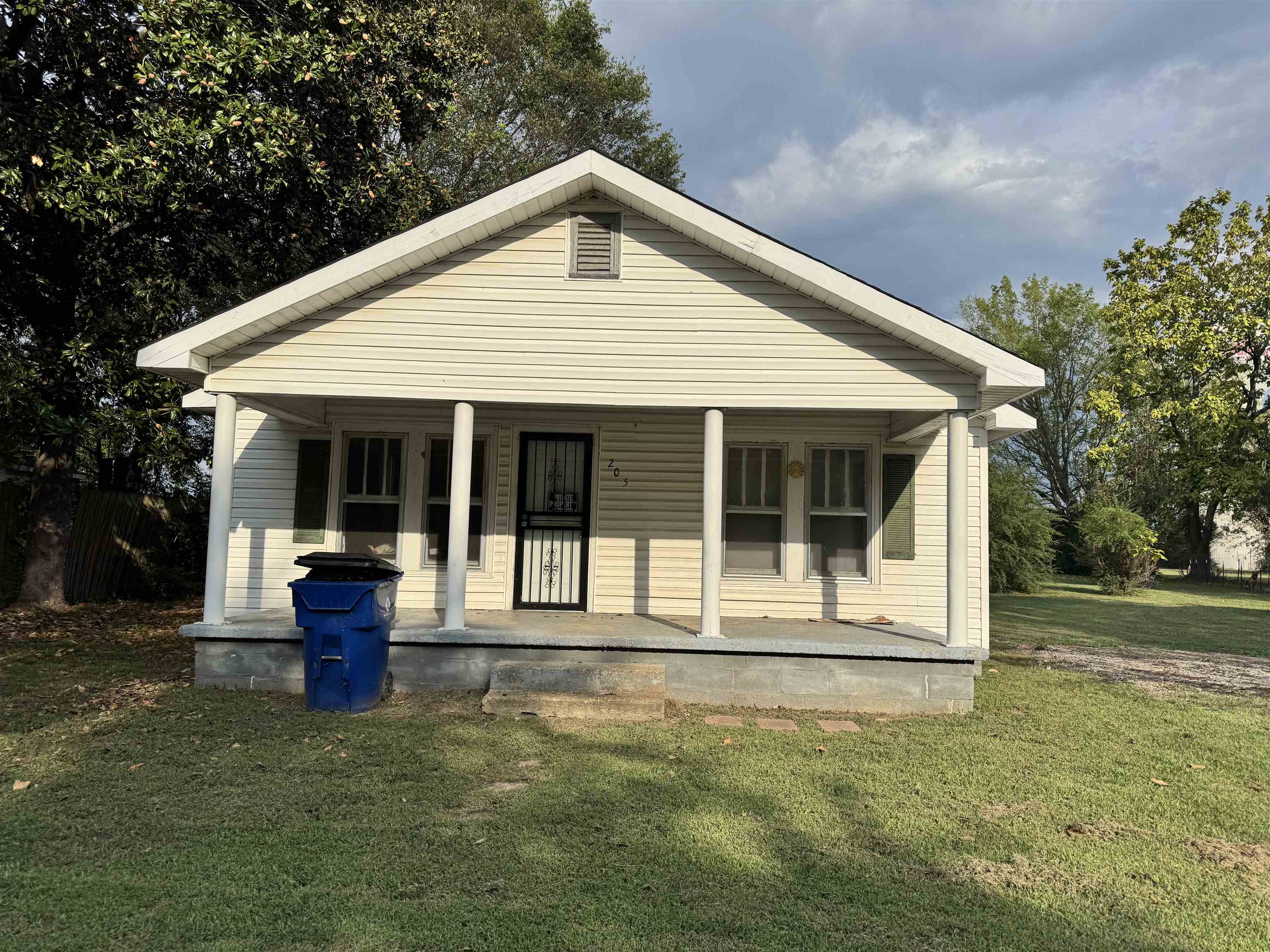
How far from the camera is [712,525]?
7062 millimetres

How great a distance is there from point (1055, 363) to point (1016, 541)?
1674cm

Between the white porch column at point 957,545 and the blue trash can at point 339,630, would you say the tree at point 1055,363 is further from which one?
the blue trash can at point 339,630

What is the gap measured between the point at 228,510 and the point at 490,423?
9.35 ft

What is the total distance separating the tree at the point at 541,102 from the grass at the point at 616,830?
48.4ft

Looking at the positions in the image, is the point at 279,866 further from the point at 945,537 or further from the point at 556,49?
the point at 556,49

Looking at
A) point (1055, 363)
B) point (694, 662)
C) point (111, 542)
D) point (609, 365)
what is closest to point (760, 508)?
point (694, 662)

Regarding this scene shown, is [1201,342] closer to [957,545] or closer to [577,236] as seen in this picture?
[957,545]

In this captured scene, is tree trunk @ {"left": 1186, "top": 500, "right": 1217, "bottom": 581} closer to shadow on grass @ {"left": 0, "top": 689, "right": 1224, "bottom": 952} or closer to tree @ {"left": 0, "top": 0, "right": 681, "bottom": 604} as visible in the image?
tree @ {"left": 0, "top": 0, "right": 681, "bottom": 604}

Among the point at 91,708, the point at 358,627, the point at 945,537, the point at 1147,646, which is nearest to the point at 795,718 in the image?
the point at 945,537

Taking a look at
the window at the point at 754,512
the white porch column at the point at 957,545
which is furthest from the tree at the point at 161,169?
the white porch column at the point at 957,545

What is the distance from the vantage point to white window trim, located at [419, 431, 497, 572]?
8.75 metres

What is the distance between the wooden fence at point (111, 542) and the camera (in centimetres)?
1284

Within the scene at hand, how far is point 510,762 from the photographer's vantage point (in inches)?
205

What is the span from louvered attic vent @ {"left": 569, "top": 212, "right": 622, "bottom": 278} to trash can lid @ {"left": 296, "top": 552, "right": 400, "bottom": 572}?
312 centimetres
